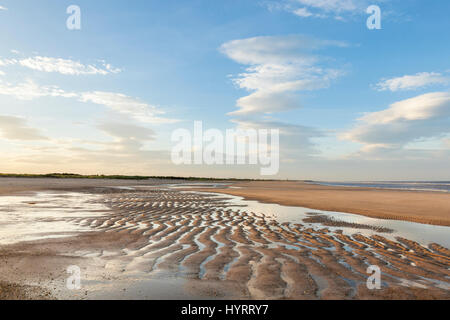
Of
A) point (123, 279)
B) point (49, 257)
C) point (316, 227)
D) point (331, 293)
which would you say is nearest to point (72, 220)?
point (49, 257)

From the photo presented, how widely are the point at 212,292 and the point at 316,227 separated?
7.55m

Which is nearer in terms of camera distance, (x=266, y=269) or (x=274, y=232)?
(x=266, y=269)

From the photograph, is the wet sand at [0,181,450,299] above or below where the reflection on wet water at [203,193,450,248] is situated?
above

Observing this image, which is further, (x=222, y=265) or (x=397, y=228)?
(x=397, y=228)

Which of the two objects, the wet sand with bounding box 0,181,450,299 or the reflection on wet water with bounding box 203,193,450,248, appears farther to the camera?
the reflection on wet water with bounding box 203,193,450,248

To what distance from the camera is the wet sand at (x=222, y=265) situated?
4785mm

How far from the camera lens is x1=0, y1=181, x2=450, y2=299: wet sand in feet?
15.7

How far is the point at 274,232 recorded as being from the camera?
10.2 meters

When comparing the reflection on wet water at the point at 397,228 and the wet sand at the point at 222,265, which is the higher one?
the wet sand at the point at 222,265

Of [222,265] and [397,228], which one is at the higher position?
[222,265]

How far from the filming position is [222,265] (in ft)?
20.7

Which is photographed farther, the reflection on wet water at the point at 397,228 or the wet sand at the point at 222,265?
the reflection on wet water at the point at 397,228
